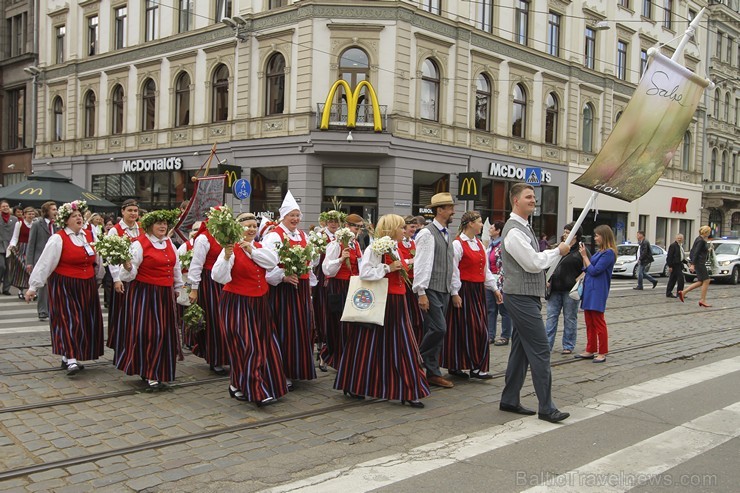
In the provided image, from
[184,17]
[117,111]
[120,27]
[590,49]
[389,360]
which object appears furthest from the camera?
[590,49]

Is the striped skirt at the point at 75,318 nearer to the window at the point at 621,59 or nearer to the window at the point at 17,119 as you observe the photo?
the window at the point at 621,59

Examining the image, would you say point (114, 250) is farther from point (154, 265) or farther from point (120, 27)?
point (120, 27)

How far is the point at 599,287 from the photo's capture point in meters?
8.86

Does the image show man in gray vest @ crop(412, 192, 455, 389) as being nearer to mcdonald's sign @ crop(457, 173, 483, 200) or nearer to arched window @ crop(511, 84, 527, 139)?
mcdonald's sign @ crop(457, 173, 483, 200)

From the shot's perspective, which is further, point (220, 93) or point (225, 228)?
point (220, 93)

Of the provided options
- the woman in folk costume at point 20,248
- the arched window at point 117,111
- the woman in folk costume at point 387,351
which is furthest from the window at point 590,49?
the woman in folk costume at point 387,351

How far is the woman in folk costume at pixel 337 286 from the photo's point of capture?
7527mm

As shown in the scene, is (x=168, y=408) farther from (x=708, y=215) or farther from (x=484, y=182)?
(x=708, y=215)

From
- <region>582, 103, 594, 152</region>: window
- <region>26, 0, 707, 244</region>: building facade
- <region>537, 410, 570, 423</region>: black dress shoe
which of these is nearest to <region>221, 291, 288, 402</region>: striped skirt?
<region>537, 410, 570, 423</region>: black dress shoe

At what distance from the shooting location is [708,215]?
42.9m

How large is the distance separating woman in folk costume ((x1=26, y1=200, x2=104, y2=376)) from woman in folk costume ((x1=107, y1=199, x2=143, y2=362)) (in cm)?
22

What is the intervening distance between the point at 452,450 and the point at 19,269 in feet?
40.6

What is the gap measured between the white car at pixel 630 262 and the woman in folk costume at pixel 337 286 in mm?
18761

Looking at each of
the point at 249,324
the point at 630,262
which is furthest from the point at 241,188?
the point at 630,262
